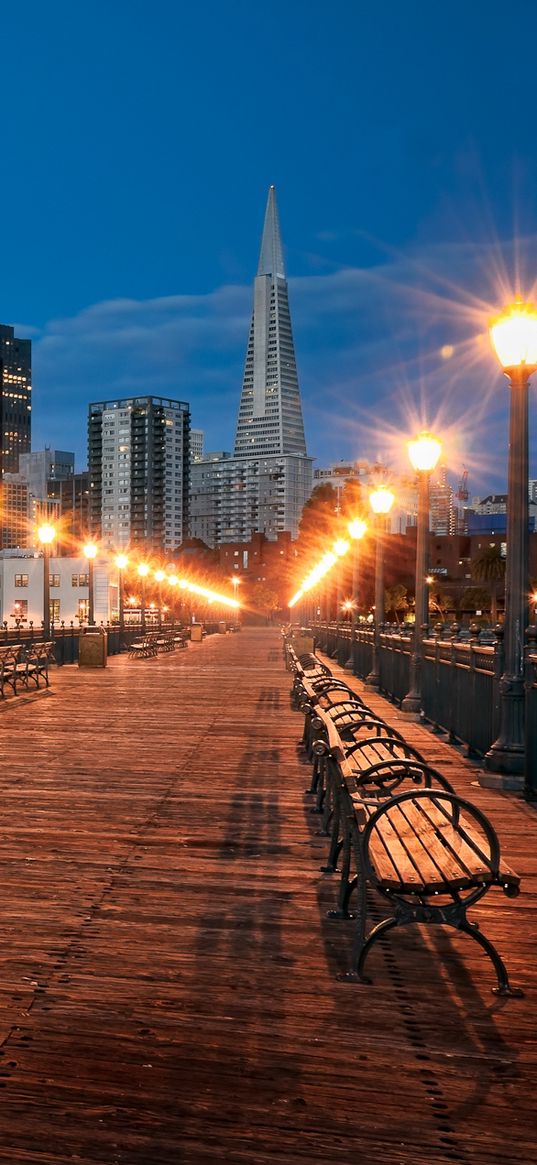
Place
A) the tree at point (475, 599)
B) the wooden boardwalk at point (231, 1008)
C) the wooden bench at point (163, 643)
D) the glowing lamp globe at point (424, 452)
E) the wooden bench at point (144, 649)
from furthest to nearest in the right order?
the tree at point (475, 599)
the wooden bench at point (163, 643)
the wooden bench at point (144, 649)
the glowing lamp globe at point (424, 452)
the wooden boardwalk at point (231, 1008)

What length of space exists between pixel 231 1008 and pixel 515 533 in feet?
21.9

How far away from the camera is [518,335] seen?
10086 millimetres

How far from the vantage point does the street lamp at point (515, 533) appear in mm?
9766

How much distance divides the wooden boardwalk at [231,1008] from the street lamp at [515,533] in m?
1.24

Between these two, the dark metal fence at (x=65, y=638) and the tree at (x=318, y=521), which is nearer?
the dark metal fence at (x=65, y=638)

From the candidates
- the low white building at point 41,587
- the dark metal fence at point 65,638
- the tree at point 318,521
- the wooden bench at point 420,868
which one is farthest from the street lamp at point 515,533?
the low white building at point 41,587

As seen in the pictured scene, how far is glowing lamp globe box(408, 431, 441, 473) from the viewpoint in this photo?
15742mm

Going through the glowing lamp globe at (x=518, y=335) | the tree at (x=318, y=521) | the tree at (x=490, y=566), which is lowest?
the glowing lamp globe at (x=518, y=335)

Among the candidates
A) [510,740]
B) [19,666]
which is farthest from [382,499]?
[510,740]

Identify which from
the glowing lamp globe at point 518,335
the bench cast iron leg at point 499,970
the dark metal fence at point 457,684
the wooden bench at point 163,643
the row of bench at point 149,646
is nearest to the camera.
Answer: the bench cast iron leg at point 499,970

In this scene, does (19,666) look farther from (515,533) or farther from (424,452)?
(515,533)

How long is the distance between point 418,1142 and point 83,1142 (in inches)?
44.9

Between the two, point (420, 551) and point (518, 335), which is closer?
point (518, 335)

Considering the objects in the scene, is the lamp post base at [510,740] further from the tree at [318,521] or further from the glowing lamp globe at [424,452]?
the tree at [318,521]
